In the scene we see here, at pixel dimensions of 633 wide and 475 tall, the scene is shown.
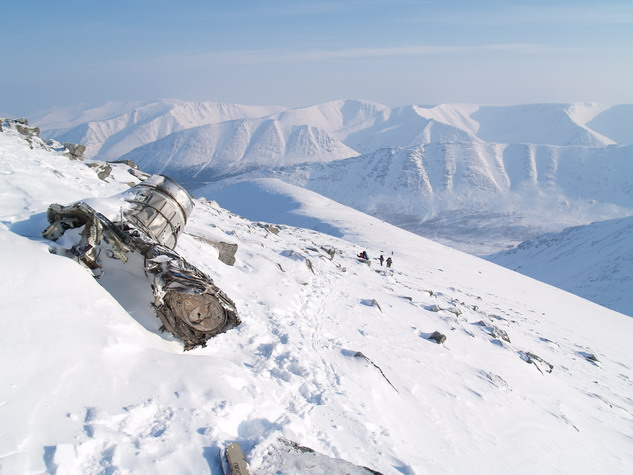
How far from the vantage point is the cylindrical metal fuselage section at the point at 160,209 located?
849 centimetres

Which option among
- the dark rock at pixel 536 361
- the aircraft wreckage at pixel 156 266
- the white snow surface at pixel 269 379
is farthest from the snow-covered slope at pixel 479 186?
the aircraft wreckage at pixel 156 266

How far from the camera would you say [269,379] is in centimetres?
658

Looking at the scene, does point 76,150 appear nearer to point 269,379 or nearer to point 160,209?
point 160,209

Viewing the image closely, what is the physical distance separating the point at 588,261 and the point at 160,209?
8425 centimetres

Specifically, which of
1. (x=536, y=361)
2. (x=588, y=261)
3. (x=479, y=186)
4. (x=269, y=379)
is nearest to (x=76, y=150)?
(x=269, y=379)

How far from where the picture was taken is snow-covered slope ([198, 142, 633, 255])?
146 meters

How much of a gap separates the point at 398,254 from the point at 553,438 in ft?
86.8

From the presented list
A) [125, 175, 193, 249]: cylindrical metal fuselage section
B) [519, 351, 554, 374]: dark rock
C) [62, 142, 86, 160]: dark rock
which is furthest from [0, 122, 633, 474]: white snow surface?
[62, 142, 86, 160]: dark rock

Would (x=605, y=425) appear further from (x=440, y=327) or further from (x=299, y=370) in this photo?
(x=299, y=370)

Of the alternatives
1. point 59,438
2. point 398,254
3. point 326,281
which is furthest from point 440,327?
point 398,254

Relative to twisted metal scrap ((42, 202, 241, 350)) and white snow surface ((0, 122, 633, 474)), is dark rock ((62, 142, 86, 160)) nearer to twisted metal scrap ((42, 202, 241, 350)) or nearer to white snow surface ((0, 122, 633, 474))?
white snow surface ((0, 122, 633, 474))

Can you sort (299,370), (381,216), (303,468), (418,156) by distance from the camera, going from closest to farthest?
1. (303,468)
2. (299,370)
3. (381,216)
4. (418,156)

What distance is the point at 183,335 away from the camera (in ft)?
21.6

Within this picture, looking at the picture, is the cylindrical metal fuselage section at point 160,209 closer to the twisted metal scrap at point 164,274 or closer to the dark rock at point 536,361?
the twisted metal scrap at point 164,274
